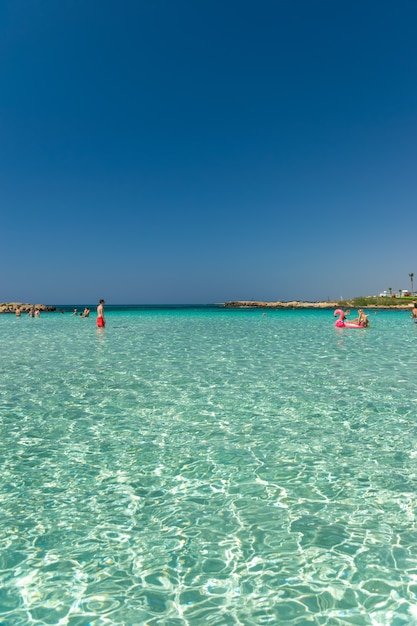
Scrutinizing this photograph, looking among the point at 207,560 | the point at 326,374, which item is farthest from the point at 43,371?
the point at 207,560

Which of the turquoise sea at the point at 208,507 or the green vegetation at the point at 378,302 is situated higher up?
the green vegetation at the point at 378,302

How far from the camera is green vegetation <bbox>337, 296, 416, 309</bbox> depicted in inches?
4087

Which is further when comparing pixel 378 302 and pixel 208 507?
pixel 378 302

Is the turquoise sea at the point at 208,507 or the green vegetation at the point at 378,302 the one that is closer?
the turquoise sea at the point at 208,507

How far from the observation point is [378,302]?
108562mm

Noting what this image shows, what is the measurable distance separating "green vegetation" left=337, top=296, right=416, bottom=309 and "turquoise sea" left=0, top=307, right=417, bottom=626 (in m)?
101

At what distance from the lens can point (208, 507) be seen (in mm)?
4820

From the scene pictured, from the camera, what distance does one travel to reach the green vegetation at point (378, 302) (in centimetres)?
10381

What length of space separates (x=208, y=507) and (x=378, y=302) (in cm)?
11354

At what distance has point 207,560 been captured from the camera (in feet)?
12.6

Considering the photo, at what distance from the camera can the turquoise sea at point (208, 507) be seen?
3.33 meters

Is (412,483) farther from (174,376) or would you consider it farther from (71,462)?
(174,376)

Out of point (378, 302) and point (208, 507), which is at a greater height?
point (378, 302)

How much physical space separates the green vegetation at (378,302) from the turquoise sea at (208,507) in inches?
3972
